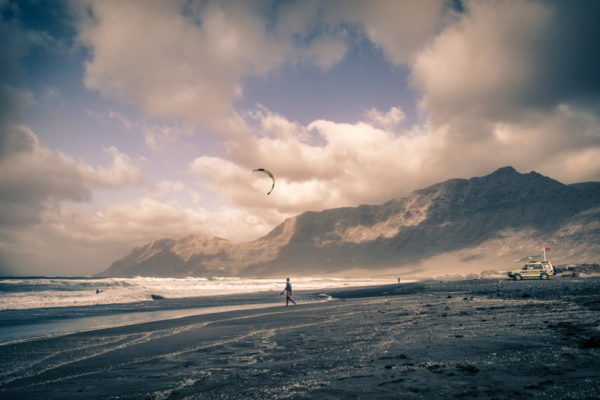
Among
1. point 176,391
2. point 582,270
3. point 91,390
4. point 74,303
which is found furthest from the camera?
point 582,270

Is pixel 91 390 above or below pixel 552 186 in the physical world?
below

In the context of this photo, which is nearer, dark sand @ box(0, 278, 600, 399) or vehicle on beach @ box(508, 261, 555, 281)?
dark sand @ box(0, 278, 600, 399)

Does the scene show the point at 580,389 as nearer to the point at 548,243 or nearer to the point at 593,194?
the point at 548,243

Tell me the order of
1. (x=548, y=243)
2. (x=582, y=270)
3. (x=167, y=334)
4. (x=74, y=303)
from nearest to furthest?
(x=167, y=334) < (x=74, y=303) < (x=582, y=270) < (x=548, y=243)

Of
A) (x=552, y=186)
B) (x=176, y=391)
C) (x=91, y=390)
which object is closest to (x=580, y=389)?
(x=176, y=391)


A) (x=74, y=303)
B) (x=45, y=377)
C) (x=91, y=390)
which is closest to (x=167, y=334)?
(x=45, y=377)

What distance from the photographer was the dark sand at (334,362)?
6270 millimetres

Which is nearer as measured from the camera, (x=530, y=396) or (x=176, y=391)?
(x=530, y=396)

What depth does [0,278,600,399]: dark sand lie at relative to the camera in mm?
6270

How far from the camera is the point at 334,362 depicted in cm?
859

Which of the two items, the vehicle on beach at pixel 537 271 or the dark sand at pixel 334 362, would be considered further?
the vehicle on beach at pixel 537 271

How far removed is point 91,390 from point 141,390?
1.16 metres

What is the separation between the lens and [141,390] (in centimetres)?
708

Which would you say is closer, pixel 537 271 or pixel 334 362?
pixel 334 362
